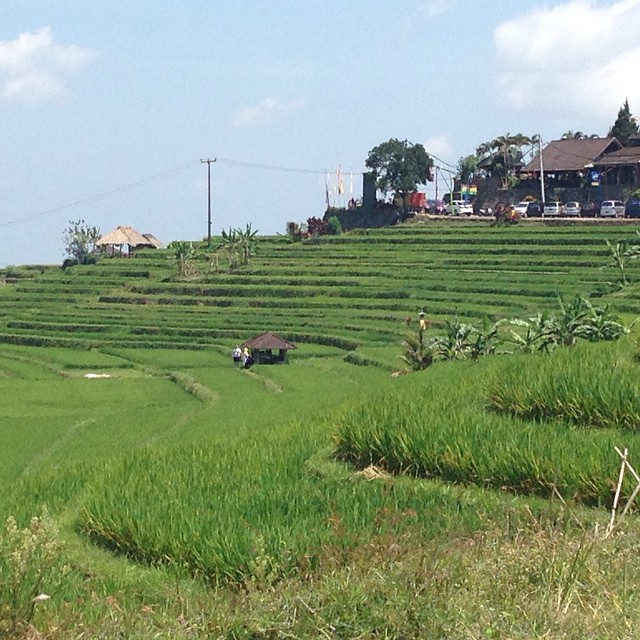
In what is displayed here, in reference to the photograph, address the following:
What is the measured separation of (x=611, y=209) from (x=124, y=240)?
3058 cm

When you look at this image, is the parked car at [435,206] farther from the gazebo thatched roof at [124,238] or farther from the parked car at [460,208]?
the gazebo thatched roof at [124,238]

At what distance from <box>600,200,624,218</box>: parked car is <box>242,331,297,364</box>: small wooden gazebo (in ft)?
80.8

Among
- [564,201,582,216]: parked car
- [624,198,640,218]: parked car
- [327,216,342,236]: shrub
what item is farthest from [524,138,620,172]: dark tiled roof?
[327,216,342,236]: shrub

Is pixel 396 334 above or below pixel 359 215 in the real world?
below

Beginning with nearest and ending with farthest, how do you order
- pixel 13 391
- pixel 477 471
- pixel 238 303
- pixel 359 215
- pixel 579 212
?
1. pixel 477 471
2. pixel 13 391
3. pixel 238 303
4. pixel 579 212
5. pixel 359 215

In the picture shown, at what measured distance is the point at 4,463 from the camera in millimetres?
17656

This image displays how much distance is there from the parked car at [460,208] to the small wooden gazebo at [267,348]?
101ft

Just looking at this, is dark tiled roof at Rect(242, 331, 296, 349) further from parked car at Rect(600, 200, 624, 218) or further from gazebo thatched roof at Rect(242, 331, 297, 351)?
parked car at Rect(600, 200, 624, 218)

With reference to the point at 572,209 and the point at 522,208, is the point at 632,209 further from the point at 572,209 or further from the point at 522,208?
the point at 522,208

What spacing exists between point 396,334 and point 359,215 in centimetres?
3037

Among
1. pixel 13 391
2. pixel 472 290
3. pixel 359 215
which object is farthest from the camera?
pixel 359 215

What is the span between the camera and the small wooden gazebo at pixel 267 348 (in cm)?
3125

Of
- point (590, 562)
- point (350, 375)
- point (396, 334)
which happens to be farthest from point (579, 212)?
point (590, 562)

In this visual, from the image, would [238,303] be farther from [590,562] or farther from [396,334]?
[590,562]
